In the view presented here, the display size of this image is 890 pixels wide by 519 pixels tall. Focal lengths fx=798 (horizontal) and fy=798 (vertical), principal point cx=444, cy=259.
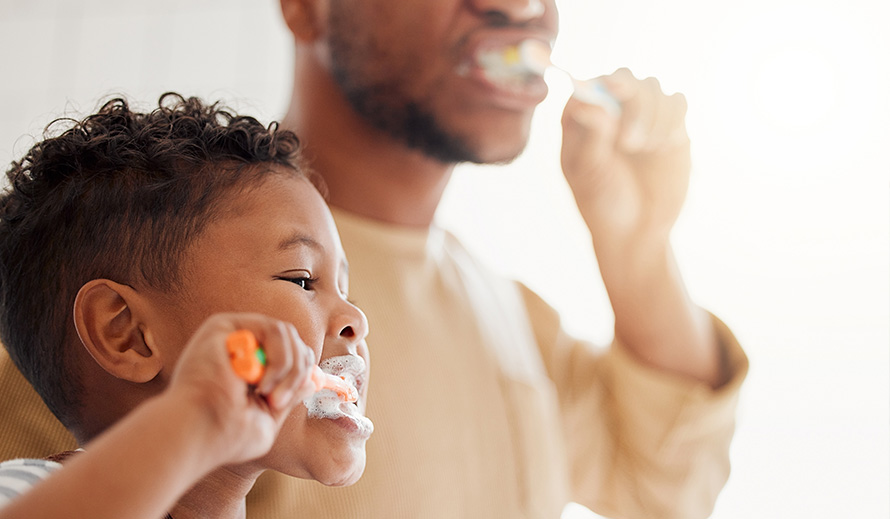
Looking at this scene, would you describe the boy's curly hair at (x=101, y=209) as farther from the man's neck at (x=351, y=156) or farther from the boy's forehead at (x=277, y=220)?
the man's neck at (x=351, y=156)

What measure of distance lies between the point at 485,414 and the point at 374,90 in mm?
297

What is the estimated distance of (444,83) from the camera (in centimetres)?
69

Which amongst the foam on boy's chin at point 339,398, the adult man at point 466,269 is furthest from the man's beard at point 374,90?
the foam on boy's chin at point 339,398

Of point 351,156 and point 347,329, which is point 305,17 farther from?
point 347,329

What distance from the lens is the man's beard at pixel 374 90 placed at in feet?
2.28

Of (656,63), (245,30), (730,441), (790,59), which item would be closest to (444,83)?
(656,63)

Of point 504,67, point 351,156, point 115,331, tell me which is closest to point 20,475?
point 115,331

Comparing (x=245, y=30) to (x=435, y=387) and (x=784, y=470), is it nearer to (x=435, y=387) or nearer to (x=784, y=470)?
(x=435, y=387)

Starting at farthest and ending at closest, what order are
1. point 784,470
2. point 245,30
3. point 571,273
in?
point 245,30 → point 571,273 → point 784,470

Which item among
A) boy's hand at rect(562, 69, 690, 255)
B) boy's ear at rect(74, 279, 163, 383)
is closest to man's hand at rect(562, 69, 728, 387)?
boy's hand at rect(562, 69, 690, 255)

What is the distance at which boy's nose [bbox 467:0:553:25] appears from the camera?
675mm

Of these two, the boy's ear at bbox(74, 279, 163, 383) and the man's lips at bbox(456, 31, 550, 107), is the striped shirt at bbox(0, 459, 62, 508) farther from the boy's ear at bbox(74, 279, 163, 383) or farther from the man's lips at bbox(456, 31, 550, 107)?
the man's lips at bbox(456, 31, 550, 107)

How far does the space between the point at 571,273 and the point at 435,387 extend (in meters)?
0.17

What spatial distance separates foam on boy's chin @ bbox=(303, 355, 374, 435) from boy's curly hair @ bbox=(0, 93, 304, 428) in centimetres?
10
